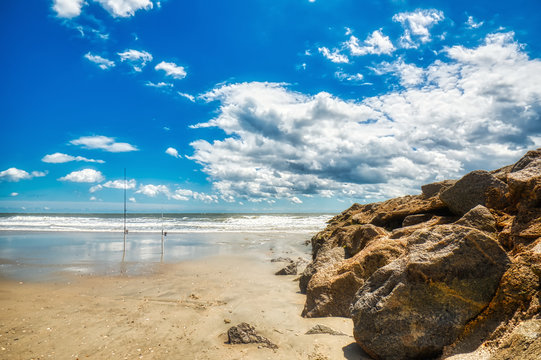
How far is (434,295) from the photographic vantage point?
3.85m

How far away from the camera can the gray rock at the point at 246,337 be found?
5.21 meters

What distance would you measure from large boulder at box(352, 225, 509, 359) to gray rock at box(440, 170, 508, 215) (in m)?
2.33

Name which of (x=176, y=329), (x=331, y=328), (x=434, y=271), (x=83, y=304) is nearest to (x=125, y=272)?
(x=83, y=304)

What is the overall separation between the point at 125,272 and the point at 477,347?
12071 millimetres

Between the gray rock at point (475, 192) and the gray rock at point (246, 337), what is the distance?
460cm

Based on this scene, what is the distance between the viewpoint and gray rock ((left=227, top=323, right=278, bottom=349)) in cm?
521

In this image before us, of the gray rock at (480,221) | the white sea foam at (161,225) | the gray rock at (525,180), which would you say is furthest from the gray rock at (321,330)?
the white sea foam at (161,225)

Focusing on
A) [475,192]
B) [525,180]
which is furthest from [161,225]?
[525,180]

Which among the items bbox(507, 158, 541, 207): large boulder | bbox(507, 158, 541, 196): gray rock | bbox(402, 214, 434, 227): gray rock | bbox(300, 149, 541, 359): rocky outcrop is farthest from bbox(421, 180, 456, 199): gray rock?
bbox(300, 149, 541, 359): rocky outcrop

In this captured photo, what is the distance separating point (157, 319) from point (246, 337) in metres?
2.66

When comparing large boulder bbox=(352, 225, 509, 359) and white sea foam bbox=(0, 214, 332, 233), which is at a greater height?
large boulder bbox=(352, 225, 509, 359)

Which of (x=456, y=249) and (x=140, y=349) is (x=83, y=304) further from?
(x=456, y=249)

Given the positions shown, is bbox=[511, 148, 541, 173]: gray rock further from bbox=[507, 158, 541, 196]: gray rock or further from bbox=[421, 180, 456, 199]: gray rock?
bbox=[421, 180, 456, 199]: gray rock

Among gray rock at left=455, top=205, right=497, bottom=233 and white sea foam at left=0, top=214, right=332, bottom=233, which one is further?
white sea foam at left=0, top=214, right=332, bottom=233
